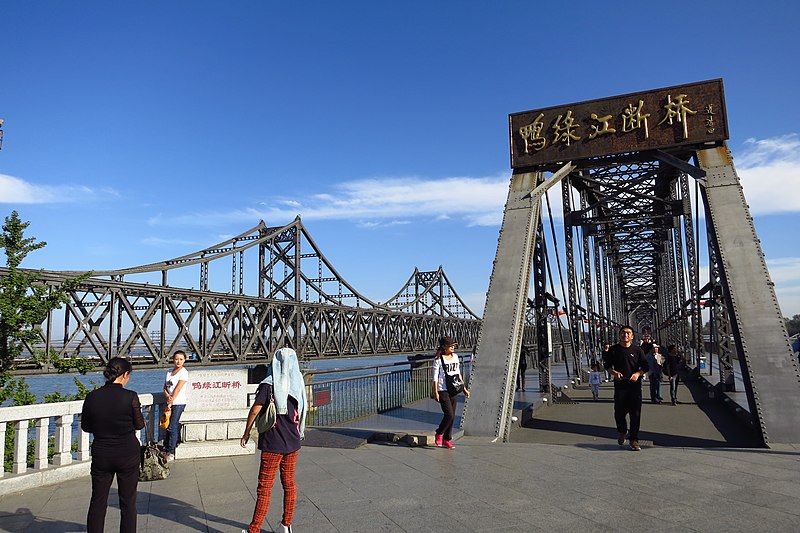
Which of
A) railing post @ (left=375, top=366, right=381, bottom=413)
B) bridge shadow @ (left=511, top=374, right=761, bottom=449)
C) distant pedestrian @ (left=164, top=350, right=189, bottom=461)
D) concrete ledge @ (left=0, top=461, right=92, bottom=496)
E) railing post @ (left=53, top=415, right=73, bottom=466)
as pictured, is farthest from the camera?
railing post @ (left=375, top=366, right=381, bottom=413)

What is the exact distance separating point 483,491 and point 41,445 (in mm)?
5157

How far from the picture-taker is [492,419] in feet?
29.1

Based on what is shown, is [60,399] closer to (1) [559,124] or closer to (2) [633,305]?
(1) [559,124]

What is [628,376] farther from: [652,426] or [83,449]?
[83,449]

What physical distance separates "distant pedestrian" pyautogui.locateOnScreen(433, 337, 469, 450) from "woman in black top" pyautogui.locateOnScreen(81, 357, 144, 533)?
4572mm

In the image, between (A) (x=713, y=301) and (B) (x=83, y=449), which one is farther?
(A) (x=713, y=301)

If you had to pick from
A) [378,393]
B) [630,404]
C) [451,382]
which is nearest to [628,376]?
[630,404]

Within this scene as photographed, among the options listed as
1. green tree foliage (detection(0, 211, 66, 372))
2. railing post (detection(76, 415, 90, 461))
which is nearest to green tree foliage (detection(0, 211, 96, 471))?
green tree foliage (detection(0, 211, 66, 372))

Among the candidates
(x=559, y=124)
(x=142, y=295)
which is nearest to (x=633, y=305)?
(x=142, y=295)

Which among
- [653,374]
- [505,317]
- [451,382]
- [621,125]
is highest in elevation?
[621,125]

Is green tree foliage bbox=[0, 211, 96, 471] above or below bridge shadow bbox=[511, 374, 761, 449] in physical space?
above

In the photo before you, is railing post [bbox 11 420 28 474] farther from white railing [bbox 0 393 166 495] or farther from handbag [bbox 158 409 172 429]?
handbag [bbox 158 409 172 429]

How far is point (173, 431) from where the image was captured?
25.0ft

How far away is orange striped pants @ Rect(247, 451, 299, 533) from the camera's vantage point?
4.55 metres
